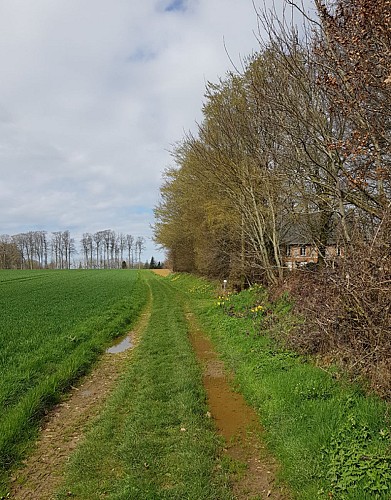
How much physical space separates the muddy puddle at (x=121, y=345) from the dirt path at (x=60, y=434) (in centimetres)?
147

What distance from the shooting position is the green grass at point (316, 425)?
3.61 meters

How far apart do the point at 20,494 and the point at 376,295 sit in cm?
525

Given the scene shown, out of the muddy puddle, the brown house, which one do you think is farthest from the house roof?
the muddy puddle

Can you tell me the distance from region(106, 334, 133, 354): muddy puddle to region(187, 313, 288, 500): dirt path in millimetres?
2989

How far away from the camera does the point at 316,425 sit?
4648mm

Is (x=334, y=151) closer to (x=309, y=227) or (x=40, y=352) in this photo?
(x=309, y=227)

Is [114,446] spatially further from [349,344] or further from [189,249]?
[189,249]

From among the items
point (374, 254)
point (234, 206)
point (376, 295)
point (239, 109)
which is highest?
point (239, 109)

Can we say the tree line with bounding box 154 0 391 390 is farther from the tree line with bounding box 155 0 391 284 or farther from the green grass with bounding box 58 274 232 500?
the green grass with bounding box 58 274 232 500

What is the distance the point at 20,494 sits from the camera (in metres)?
3.87

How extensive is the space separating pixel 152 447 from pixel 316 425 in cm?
207

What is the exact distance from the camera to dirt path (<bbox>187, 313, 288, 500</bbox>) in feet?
12.8

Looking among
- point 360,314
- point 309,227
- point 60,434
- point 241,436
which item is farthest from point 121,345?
point 360,314

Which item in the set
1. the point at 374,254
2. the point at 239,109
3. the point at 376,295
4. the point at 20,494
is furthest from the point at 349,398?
the point at 239,109
